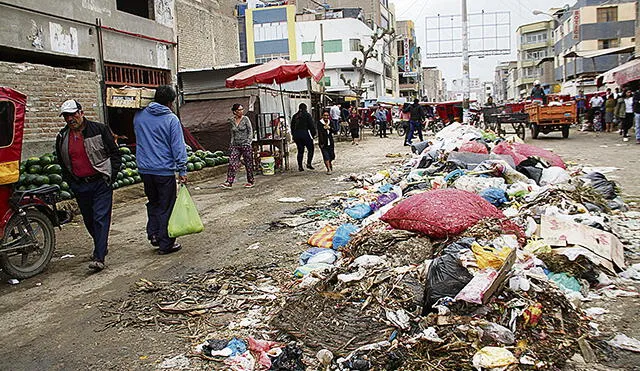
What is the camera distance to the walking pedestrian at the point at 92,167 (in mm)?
5523

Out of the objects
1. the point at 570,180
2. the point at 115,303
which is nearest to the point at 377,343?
the point at 115,303

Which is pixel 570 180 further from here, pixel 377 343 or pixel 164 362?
pixel 164 362

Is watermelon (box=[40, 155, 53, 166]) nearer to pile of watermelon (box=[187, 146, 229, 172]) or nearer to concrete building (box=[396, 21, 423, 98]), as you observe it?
pile of watermelon (box=[187, 146, 229, 172])

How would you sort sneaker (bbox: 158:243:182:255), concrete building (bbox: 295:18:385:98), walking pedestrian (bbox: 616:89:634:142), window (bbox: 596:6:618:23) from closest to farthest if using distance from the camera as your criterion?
sneaker (bbox: 158:243:182:255) < walking pedestrian (bbox: 616:89:634:142) < window (bbox: 596:6:618:23) < concrete building (bbox: 295:18:385:98)

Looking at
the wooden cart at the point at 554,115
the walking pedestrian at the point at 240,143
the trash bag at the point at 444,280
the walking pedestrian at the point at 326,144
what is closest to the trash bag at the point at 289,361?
the trash bag at the point at 444,280

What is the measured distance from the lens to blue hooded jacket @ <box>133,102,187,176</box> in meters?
6.07

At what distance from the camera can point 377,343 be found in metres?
3.40

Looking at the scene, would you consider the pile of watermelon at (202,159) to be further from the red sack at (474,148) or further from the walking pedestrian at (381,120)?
the walking pedestrian at (381,120)

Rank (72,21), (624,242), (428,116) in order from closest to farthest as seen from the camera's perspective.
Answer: (624,242) < (72,21) < (428,116)

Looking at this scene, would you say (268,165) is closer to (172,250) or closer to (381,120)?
(172,250)

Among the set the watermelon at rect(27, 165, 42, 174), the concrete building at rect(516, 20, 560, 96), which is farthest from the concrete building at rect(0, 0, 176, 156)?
the concrete building at rect(516, 20, 560, 96)

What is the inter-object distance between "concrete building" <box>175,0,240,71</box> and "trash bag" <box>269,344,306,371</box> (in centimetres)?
2002

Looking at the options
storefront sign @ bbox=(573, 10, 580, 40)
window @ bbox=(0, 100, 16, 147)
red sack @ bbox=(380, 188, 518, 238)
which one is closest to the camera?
red sack @ bbox=(380, 188, 518, 238)

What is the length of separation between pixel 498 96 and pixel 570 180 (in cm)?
14561
